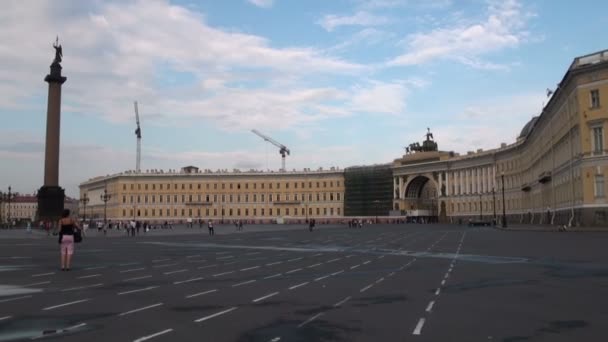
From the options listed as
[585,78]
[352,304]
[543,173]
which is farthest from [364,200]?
[352,304]

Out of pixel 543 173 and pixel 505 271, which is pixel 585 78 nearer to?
pixel 543 173

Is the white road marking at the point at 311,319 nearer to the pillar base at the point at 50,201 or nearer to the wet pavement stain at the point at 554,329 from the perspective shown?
the wet pavement stain at the point at 554,329

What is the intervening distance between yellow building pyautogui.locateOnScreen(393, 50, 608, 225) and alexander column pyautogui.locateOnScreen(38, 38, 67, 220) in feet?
196

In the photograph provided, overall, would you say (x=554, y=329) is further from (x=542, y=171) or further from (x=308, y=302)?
(x=542, y=171)

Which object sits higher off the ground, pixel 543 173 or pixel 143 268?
pixel 543 173

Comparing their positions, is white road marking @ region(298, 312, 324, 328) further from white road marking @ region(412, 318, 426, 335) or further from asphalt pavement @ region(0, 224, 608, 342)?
white road marking @ region(412, 318, 426, 335)

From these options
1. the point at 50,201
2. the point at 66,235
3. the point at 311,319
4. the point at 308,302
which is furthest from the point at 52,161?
the point at 311,319

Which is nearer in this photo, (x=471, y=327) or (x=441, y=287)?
(x=471, y=327)

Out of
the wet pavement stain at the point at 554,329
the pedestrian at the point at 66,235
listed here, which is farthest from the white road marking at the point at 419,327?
the pedestrian at the point at 66,235

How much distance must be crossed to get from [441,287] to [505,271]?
584 cm

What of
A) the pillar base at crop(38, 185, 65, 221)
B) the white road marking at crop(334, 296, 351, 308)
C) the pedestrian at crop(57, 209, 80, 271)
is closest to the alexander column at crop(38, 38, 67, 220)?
the pillar base at crop(38, 185, 65, 221)

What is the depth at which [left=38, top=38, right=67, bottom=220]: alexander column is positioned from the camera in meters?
75.0

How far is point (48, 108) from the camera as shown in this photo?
76562mm

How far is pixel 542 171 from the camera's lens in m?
95.2
